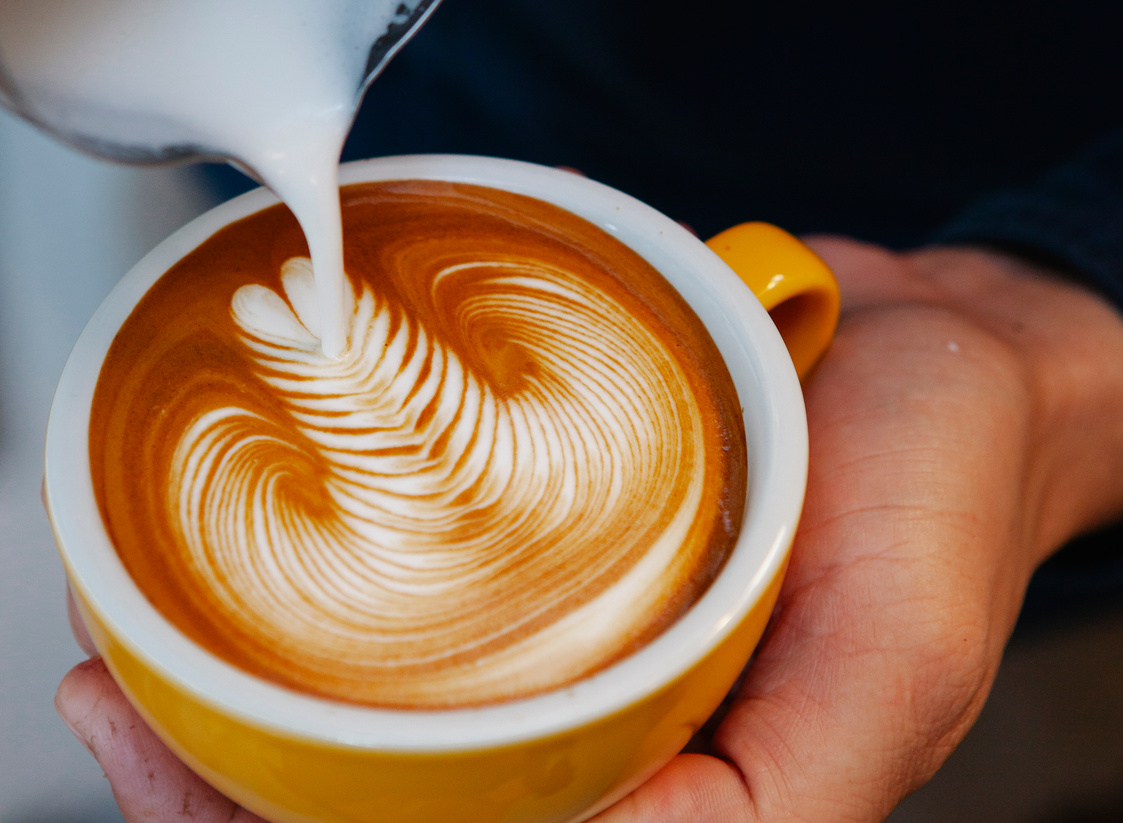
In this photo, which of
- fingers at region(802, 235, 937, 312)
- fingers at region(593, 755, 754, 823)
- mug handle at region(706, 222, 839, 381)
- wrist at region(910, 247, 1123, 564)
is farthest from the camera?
fingers at region(802, 235, 937, 312)

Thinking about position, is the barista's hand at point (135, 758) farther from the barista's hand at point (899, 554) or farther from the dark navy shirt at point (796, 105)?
the dark navy shirt at point (796, 105)

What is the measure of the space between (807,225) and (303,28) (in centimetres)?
100

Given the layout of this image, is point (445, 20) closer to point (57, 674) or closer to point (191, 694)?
point (57, 674)

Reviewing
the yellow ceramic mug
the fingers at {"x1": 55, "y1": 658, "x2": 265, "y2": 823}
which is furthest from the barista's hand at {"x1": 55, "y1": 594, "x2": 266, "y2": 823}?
the yellow ceramic mug

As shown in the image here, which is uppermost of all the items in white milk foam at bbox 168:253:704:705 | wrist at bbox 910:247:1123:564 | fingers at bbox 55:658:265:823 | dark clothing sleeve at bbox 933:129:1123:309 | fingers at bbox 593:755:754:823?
white milk foam at bbox 168:253:704:705

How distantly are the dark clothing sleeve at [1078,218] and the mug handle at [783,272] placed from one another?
58 cm

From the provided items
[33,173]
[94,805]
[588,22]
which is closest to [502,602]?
[94,805]

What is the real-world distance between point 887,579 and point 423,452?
0.53 metres

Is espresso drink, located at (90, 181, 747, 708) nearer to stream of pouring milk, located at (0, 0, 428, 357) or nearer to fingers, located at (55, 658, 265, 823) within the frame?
stream of pouring milk, located at (0, 0, 428, 357)

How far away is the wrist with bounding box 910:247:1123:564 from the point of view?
126 centimetres

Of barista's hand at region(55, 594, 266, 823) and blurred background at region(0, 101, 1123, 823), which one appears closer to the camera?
barista's hand at region(55, 594, 266, 823)

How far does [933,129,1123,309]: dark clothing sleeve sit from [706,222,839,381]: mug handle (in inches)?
22.9

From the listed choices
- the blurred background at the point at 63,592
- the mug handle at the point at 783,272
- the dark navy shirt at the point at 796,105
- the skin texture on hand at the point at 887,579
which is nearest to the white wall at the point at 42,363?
the blurred background at the point at 63,592

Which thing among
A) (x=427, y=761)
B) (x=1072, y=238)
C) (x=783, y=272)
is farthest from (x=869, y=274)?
(x=427, y=761)
